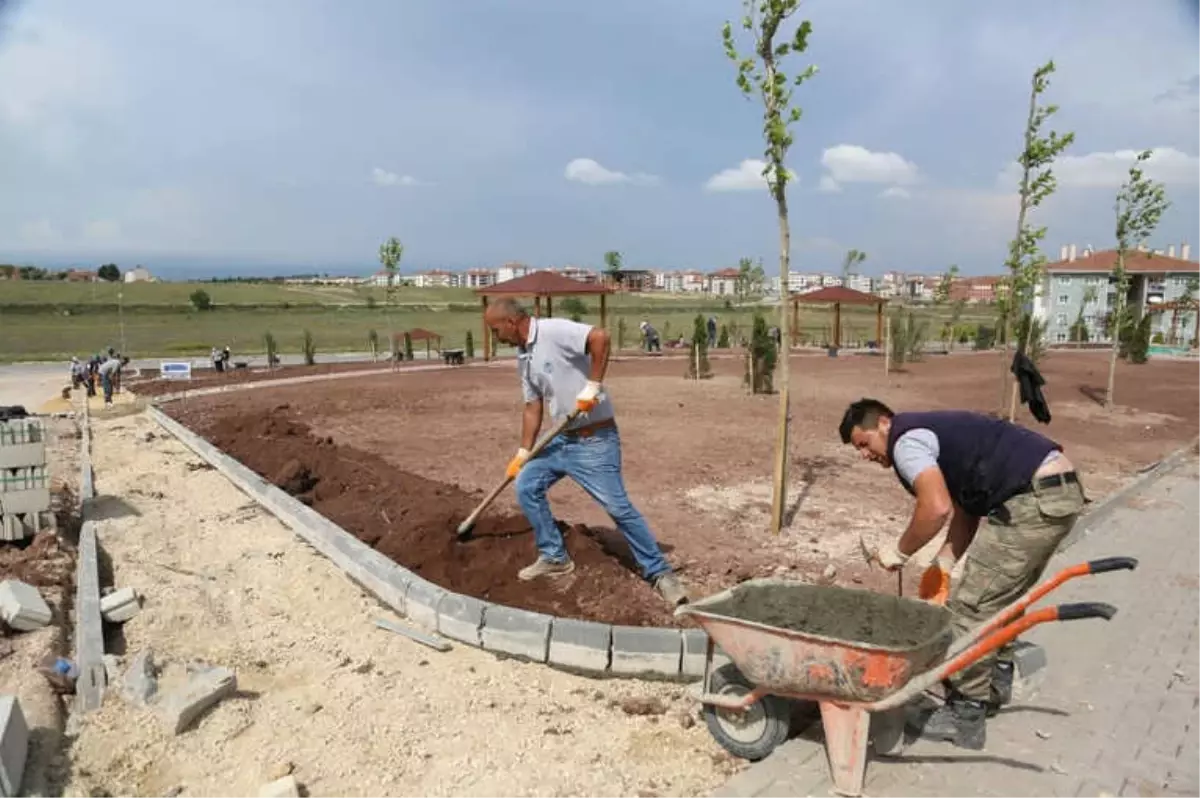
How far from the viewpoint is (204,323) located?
4578 centimetres

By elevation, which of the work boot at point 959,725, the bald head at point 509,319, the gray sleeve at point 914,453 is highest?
the bald head at point 509,319

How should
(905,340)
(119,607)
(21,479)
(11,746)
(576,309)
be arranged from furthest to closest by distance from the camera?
1. (576,309)
2. (905,340)
3. (21,479)
4. (119,607)
5. (11,746)

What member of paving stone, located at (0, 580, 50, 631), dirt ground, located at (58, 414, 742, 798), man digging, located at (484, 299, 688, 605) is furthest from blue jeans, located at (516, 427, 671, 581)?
paving stone, located at (0, 580, 50, 631)

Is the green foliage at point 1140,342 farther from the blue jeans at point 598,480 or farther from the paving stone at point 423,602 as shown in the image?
the paving stone at point 423,602

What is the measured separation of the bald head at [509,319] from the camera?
4383mm

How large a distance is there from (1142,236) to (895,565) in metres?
12.6

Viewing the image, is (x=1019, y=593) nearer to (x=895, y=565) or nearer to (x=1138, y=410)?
(x=895, y=565)

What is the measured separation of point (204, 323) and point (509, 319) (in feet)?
155

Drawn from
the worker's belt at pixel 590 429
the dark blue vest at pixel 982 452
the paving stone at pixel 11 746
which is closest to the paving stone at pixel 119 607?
the paving stone at pixel 11 746

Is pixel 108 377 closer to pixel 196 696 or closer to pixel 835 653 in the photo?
pixel 196 696

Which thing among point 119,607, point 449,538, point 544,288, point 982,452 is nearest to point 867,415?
point 982,452

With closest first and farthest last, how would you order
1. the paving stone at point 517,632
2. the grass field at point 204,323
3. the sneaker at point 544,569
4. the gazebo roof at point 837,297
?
the paving stone at point 517,632 < the sneaker at point 544,569 < the gazebo roof at point 837,297 < the grass field at point 204,323

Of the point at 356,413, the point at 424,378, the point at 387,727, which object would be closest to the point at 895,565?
the point at 387,727

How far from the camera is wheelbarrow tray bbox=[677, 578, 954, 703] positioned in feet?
8.96
